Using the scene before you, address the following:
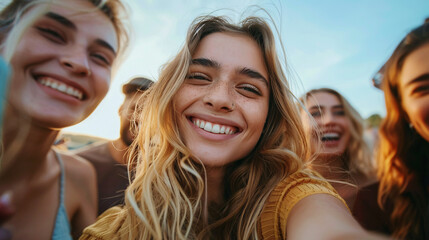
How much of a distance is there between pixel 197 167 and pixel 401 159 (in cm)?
166

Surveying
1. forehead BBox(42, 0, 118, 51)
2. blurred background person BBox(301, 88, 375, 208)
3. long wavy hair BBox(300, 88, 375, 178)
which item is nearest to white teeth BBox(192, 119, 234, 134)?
forehead BBox(42, 0, 118, 51)

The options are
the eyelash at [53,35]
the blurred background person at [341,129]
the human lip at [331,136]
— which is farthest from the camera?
the human lip at [331,136]

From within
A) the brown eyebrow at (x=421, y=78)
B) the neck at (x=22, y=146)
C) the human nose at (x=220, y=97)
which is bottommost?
the neck at (x=22, y=146)

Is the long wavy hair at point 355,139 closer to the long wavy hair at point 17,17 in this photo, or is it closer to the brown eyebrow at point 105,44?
the brown eyebrow at point 105,44

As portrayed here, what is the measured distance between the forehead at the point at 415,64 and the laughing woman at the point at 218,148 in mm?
725

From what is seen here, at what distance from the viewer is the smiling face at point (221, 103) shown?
1.34 meters

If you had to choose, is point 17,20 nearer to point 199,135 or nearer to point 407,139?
point 199,135

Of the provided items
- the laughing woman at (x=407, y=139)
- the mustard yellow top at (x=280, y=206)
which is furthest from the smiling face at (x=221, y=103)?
the laughing woman at (x=407, y=139)

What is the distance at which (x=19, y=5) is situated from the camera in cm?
117

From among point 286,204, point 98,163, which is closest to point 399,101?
point 286,204

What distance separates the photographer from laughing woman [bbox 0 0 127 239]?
1148mm

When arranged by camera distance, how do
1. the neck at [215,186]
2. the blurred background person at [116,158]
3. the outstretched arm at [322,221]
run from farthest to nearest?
the blurred background person at [116,158]
the neck at [215,186]
the outstretched arm at [322,221]

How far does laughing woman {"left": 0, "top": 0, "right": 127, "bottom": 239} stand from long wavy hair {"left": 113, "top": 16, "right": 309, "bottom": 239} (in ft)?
1.31

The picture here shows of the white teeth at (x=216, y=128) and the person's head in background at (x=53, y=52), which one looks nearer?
the person's head in background at (x=53, y=52)
